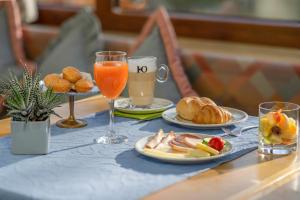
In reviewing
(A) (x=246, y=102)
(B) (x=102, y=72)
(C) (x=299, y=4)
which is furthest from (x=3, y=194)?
(C) (x=299, y=4)

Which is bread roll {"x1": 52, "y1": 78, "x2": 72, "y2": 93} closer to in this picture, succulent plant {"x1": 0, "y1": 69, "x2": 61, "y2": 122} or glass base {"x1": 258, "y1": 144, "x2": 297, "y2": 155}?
succulent plant {"x1": 0, "y1": 69, "x2": 61, "y2": 122}

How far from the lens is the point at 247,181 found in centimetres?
145

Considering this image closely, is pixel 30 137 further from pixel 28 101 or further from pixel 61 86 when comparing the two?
pixel 61 86

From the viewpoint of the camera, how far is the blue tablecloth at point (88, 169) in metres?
1.37

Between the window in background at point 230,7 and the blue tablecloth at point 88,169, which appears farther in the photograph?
the window in background at point 230,7

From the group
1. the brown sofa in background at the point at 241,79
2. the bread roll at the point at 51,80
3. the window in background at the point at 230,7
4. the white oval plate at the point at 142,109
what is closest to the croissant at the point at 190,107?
the white oval plate at the point at 142,109

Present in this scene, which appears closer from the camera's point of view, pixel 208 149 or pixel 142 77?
pixel 208 149

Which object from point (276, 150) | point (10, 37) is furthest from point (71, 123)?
point (10, 37)

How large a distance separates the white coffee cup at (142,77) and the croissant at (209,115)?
0.77 feet

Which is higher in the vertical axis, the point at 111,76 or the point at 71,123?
the point at 111,76

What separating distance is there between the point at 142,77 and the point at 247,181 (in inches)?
26.0

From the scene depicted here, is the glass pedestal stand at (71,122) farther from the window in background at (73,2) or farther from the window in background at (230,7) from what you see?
the window in background at (73,2)

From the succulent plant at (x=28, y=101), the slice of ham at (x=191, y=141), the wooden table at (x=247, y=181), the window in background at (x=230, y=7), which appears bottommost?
the wooden table at (x=247, y=181)

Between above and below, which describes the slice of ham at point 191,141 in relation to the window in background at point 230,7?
below
